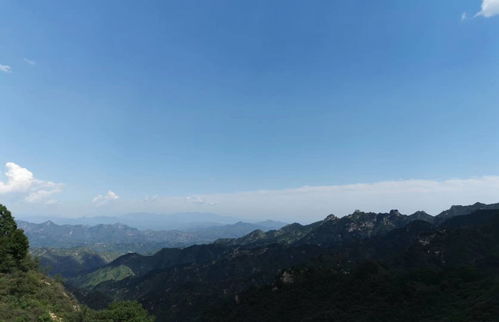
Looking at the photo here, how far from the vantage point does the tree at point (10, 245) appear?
6900 centimetres

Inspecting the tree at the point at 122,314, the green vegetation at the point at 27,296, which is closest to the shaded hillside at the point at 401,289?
the tree at the point at 122,314

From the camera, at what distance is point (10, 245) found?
71875 millimetres

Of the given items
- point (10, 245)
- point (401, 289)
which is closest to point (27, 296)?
point (10, 245)

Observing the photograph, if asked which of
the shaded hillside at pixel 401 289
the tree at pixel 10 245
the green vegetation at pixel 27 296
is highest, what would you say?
the tree at pixel 10 245

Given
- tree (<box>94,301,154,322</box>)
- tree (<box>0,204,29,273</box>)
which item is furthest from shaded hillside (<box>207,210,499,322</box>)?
tree (<box>0,204,29,273</box>)

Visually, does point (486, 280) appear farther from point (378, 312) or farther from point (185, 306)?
point (185, 306)

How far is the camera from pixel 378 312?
9769 centimetres

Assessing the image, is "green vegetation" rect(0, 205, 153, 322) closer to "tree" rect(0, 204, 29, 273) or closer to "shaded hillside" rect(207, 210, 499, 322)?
"tree" rect(0, 204, 29, 273)

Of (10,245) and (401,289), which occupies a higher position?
(10,245)

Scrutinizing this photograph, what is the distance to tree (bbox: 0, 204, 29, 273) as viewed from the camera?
69.0 metres

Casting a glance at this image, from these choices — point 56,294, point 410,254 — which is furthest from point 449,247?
point 56,294

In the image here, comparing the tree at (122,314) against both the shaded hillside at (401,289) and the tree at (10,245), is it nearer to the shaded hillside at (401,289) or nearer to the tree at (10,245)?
the tree at (10,245)

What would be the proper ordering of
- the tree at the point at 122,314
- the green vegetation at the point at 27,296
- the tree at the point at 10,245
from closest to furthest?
the green vegetation at the point at 27,296, the tree at the point at 122,314, the tree at the point at 10,245

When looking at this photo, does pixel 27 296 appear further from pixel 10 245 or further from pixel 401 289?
pixel 401 289
